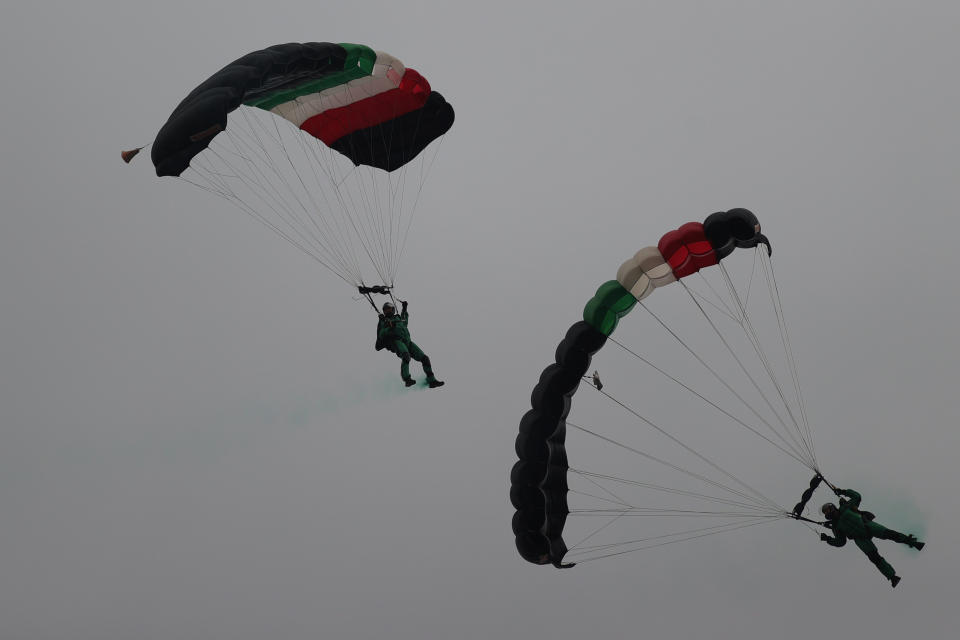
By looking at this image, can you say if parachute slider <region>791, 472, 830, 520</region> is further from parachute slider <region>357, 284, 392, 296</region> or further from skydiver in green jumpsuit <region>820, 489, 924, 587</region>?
parachute slider <region>357, 284, 392, 296</region>

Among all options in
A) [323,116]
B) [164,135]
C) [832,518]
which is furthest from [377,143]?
[832,518]

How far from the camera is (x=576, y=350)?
49.2 ft

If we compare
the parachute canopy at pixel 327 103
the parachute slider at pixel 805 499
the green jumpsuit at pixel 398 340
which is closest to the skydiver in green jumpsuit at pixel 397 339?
the green jumpsuit at pixel 398 340

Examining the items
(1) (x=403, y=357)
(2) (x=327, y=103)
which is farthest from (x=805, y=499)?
(2) (x=327, y=103)

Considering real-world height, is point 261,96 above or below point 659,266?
above

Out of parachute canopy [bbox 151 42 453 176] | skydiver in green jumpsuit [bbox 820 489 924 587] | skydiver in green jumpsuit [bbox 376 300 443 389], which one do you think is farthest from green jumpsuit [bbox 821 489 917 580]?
parachute canopy [bbox 151 42 453 176]

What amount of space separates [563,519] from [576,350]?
7.64ft

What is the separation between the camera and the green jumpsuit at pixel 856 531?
45.1ft

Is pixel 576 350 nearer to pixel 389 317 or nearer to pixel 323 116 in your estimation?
pixel 389 317

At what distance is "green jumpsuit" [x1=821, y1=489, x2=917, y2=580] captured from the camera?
13.7m

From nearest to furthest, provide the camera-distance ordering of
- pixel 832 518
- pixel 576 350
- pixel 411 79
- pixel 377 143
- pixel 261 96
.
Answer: pixel 832 518
pixel 576 350
pixel 261 96
pixel 411 79
pixel 377 143

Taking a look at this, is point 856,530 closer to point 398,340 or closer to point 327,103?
point 398,340

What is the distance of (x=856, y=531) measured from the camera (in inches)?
544

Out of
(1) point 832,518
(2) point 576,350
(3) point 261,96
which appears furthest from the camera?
(3) point 261,96
